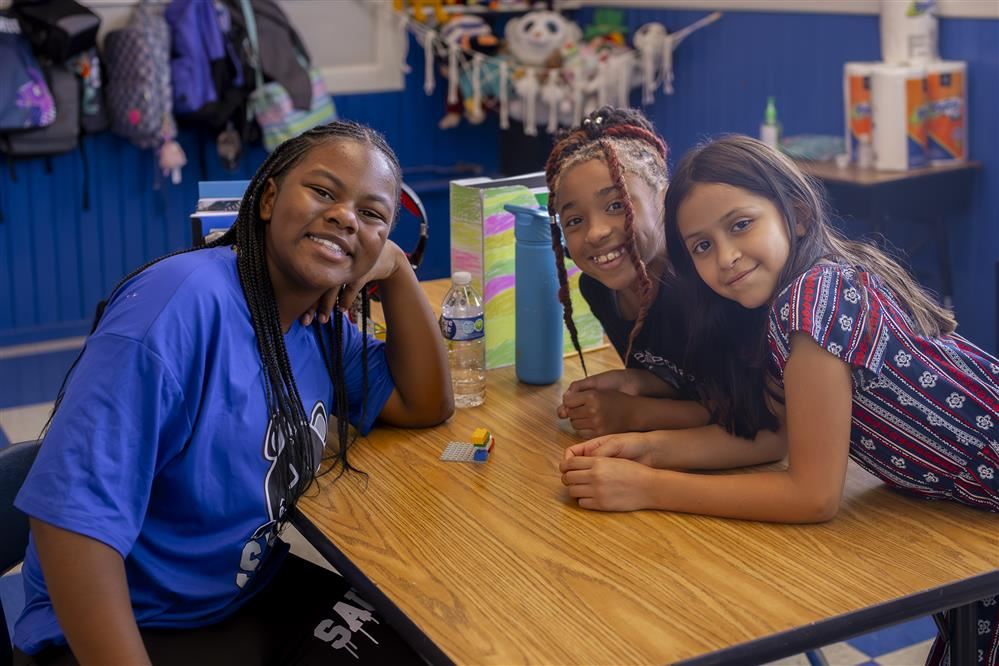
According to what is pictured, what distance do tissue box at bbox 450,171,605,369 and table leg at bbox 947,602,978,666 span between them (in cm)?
83

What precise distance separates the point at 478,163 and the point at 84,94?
182 cm

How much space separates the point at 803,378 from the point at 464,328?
25.3 inches

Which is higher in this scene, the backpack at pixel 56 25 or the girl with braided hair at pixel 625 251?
the backpack at pixel 56 25

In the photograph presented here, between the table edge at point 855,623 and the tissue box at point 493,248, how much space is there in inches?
35.0

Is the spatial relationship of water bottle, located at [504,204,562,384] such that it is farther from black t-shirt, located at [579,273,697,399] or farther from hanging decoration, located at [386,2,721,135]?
hanging decoration, located at [386,2,721,135]

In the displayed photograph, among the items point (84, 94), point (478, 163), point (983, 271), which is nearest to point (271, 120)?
point (84, 94)

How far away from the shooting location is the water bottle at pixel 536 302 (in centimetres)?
187

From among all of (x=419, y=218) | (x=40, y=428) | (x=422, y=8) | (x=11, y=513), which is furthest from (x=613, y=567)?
(x=422, y=8)

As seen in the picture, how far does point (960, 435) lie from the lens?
1.42 meters

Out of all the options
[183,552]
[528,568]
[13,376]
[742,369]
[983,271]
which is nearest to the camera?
[528,568]

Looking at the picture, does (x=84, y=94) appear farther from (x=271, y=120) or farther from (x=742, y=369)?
(x=742, y=369)

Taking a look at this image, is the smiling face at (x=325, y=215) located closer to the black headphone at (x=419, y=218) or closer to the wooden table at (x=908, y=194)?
the black headphone at (x=419, y=218)

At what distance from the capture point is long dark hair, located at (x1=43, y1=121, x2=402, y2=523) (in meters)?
1.42

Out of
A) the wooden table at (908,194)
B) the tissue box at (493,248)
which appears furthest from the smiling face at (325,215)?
the wooden table at (908,194)
